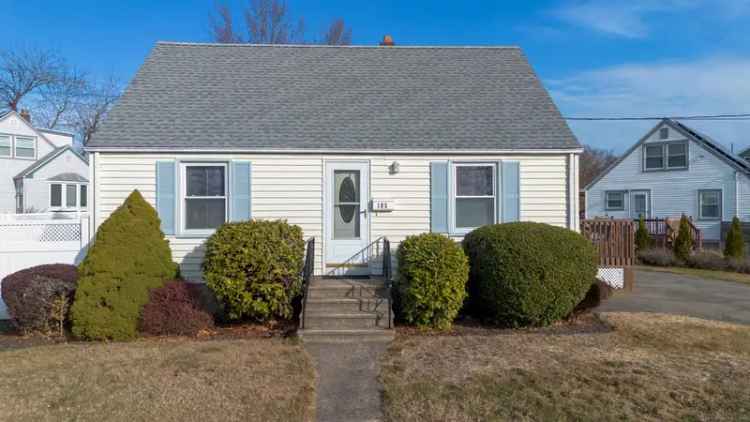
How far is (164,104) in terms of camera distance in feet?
33.7

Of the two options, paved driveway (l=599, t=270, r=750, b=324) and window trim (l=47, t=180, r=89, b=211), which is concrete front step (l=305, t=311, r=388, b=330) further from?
window trim (l=47, t=180, r=89, b=211)

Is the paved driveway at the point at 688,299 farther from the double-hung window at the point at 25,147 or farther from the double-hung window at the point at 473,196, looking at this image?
the double-hung window at the point at 25,147

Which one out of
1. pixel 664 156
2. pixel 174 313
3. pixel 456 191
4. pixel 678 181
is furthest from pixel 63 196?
pixel 678 181

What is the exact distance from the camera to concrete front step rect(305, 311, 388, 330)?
7.77 m

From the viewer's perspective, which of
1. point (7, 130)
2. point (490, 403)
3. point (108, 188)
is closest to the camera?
point (490, 403)

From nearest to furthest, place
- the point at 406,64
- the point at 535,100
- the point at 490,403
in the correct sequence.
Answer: the point at 490,403 → the point at 535,100 → the point at 406,64

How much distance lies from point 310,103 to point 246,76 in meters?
1.69

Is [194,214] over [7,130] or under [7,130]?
under

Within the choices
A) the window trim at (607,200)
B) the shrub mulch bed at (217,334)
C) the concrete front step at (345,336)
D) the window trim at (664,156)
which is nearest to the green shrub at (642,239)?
the window trim at (664,156)

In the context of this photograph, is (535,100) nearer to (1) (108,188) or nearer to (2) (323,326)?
(2) (323,326)

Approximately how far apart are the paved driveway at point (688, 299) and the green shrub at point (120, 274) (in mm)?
7730

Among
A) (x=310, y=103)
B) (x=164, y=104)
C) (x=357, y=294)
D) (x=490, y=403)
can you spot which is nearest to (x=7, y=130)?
(x=164, y=104)

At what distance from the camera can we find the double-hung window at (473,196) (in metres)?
10.0

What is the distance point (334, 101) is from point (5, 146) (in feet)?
80.1
